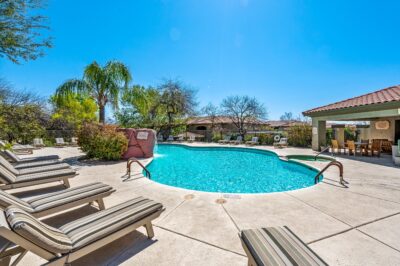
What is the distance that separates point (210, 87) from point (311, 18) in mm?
17726

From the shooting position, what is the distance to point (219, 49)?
13297 mm

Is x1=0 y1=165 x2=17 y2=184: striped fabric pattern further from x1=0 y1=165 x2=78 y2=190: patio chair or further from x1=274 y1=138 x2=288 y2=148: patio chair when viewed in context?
x1=274 y1=138 x2=288 y2=148: patio chair

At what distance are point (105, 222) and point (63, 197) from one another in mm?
1297

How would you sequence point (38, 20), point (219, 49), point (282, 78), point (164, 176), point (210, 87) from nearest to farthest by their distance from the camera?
point (38, 20)
point (164, 176)
point (219, 49)
point (282, 78)
point (210, 87)

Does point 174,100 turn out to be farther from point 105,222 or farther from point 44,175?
point 105,222

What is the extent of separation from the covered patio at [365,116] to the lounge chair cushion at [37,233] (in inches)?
516

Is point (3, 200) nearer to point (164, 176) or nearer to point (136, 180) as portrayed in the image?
point (136, 180)

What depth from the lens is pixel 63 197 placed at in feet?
9.70

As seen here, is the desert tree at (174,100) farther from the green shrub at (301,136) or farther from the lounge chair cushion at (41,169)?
the lounge chair cushion at (41,169)

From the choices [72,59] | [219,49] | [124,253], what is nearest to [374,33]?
[219,49]

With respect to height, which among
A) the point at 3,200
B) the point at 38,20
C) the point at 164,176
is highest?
the point at 38,20

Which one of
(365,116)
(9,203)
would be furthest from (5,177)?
(365,116)

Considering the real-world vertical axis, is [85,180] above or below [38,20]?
below

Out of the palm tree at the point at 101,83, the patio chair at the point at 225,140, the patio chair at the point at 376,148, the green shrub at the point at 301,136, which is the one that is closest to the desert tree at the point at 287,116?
the patio chair at the point at 225,140
